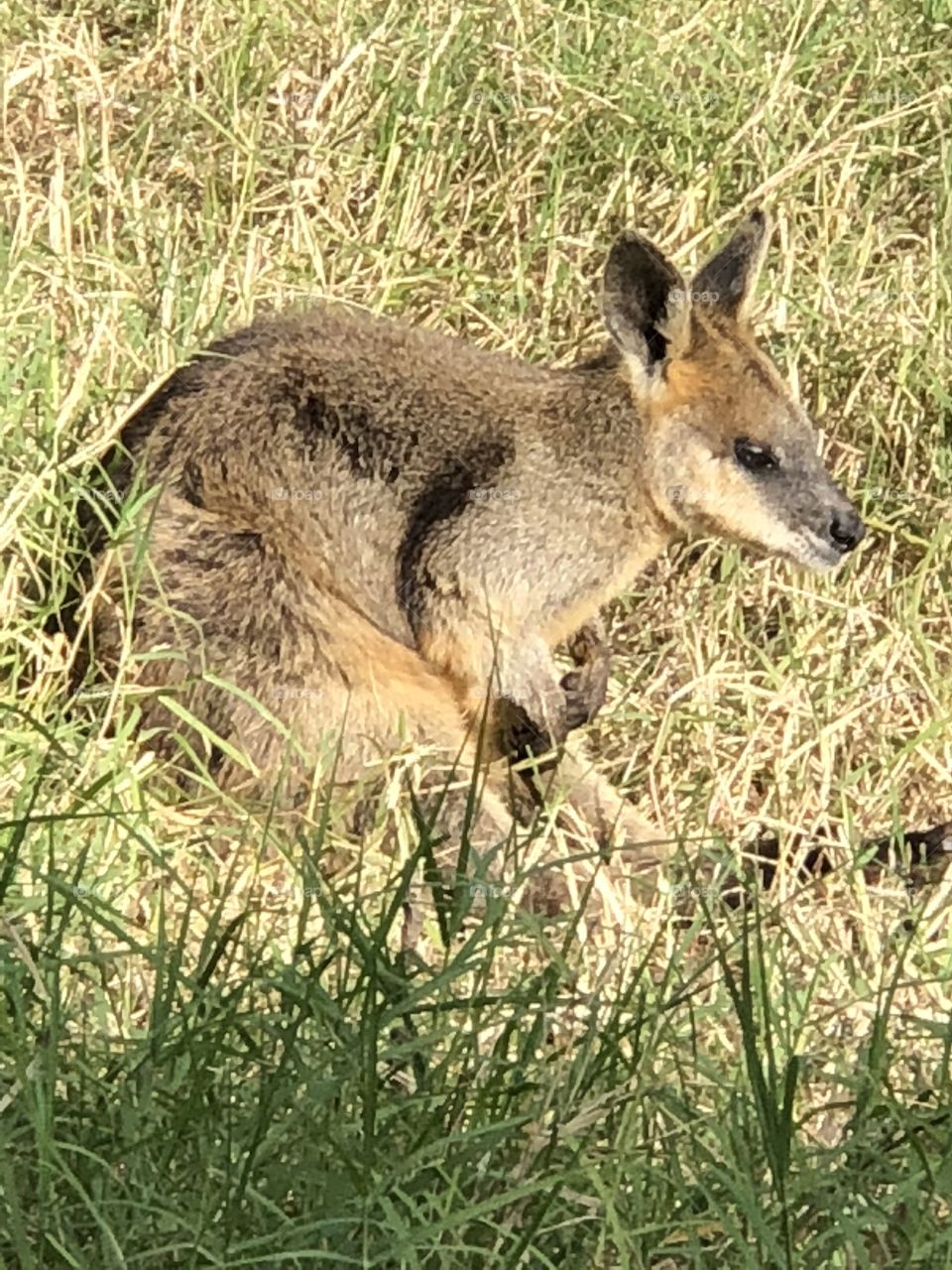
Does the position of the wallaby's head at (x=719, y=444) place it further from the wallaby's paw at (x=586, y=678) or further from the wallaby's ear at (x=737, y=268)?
the wallaby's paw at (x=586, y=678)

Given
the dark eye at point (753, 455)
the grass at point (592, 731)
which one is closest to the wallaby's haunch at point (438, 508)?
the dark eye at point (753, 455)

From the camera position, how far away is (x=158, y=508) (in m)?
4.92

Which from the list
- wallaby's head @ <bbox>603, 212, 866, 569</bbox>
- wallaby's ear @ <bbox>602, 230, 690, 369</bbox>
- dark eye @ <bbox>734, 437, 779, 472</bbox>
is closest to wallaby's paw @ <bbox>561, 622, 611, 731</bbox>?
wallaby's head @ <bbox>603, 212, 866, 569</bbox>

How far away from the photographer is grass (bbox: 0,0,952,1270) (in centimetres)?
285

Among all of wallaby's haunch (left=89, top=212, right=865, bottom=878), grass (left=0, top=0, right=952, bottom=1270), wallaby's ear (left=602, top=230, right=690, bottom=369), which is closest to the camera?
grass (left=0, top=0, right=952, bottom=1270)

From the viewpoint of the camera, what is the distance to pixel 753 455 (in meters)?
5.34

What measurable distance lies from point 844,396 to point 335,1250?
381 cm

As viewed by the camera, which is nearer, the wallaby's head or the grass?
the grass

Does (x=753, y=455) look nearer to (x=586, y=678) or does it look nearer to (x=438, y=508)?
(x=586, y=678)

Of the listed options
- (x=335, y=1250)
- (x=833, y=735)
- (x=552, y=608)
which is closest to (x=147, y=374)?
(x=552, y=608)

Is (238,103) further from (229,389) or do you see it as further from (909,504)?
(909,504)

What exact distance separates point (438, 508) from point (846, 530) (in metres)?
0.96

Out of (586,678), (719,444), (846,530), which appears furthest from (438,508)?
(846,530)

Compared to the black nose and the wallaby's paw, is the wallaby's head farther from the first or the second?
the wallaby's paw
